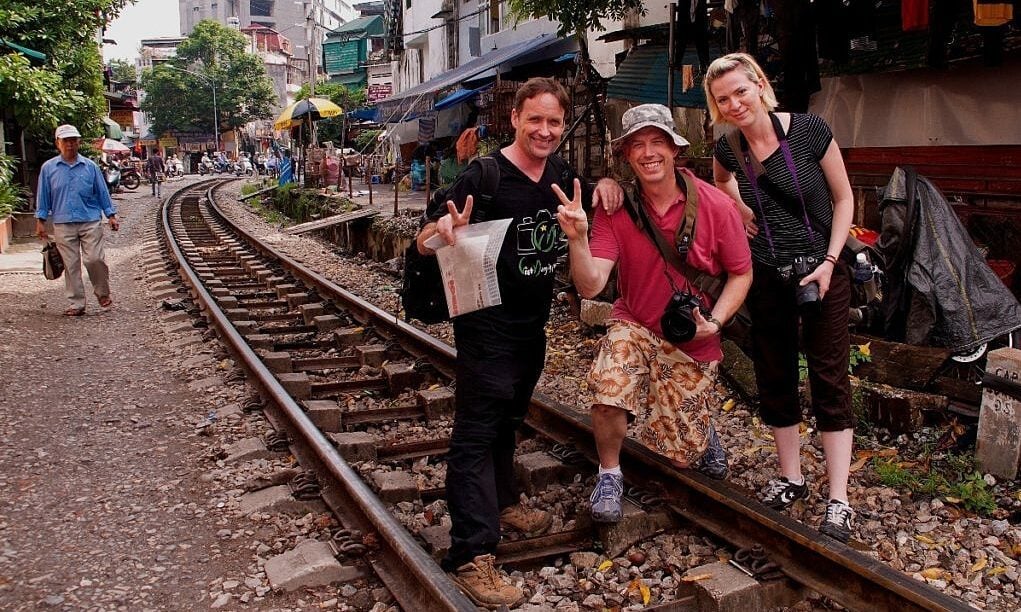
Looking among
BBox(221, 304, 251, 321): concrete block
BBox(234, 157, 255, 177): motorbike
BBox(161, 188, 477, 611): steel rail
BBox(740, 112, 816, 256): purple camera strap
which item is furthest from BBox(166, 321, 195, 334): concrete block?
BBox(234, 157, 255, 177): motorbike

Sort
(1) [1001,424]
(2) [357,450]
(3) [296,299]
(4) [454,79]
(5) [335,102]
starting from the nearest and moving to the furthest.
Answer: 1. (1) [1001,424]
2. (2) [357,450]
3. (3) [296,299]
4. (4) [454,79]
5. (5) [335,102]

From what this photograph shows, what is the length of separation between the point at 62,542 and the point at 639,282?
2.79 metres

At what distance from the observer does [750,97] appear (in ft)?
11.4

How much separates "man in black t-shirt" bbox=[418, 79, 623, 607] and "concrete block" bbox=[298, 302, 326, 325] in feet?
17.7

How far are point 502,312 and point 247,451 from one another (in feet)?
7.33

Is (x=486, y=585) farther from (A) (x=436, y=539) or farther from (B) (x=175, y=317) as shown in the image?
(B) (x=175, y=317)

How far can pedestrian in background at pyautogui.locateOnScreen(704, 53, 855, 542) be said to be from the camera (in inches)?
137

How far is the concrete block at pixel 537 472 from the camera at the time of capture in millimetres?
4242

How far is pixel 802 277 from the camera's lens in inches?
137

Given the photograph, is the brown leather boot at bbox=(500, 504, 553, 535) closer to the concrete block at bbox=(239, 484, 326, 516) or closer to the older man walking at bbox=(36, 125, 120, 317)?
the concrete block at bbox=(239, 484, 326, 516)

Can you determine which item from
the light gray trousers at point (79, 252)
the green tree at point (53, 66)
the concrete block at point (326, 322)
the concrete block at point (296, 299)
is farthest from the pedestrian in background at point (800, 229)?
the green tree at point (53, 66)

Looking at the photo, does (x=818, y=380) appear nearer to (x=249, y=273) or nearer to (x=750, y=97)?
(x=750, y=97)

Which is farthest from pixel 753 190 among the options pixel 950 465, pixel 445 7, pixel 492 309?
pixel 445 7

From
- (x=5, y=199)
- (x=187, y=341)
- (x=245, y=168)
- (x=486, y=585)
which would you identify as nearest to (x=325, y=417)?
(x=486, y=585)
